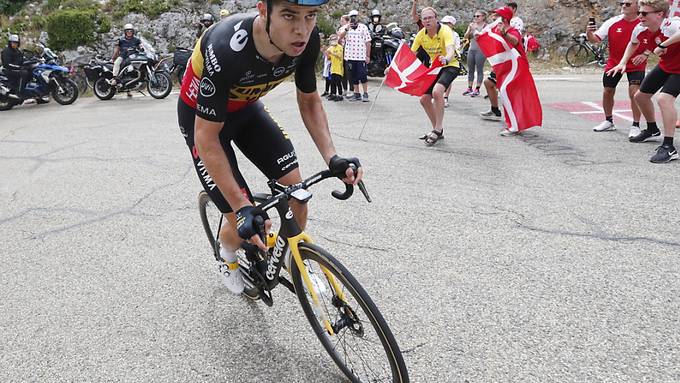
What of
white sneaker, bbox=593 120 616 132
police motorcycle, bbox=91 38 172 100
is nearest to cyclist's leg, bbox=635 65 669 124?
white sneaker, bbox=593 120 616 132

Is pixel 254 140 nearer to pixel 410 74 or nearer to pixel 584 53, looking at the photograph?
pixel 410 74

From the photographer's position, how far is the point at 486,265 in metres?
3.75

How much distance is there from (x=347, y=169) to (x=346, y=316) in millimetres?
739

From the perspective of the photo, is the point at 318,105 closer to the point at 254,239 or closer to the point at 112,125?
the point at 254,239

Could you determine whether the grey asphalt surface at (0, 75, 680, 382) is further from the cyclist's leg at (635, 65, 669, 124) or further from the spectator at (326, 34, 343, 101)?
the spectator at (326, 34, 343, 101)

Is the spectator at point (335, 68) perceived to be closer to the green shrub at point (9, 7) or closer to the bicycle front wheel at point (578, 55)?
the bicycle front wheel at point (578, 55)

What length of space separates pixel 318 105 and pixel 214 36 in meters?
0.70

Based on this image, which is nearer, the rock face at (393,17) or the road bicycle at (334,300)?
the road bicycle at (334,300)

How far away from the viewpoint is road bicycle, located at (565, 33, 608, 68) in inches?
619

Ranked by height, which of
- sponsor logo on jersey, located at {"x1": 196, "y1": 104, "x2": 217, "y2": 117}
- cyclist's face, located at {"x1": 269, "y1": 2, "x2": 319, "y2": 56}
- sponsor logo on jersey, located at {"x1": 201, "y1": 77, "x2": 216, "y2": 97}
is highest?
cyclist's face, located at {"x1": 269, "y1": 2, "x2": 319, "y2": 56}

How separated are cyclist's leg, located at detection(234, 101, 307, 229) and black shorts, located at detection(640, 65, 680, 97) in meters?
5.30

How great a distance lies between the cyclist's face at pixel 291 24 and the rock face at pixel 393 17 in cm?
1695

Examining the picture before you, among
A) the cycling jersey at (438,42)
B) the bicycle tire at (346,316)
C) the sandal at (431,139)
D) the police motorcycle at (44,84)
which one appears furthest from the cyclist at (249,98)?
the police motorcycle at (44,84)

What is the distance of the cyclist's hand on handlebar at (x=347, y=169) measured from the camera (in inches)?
96.3
